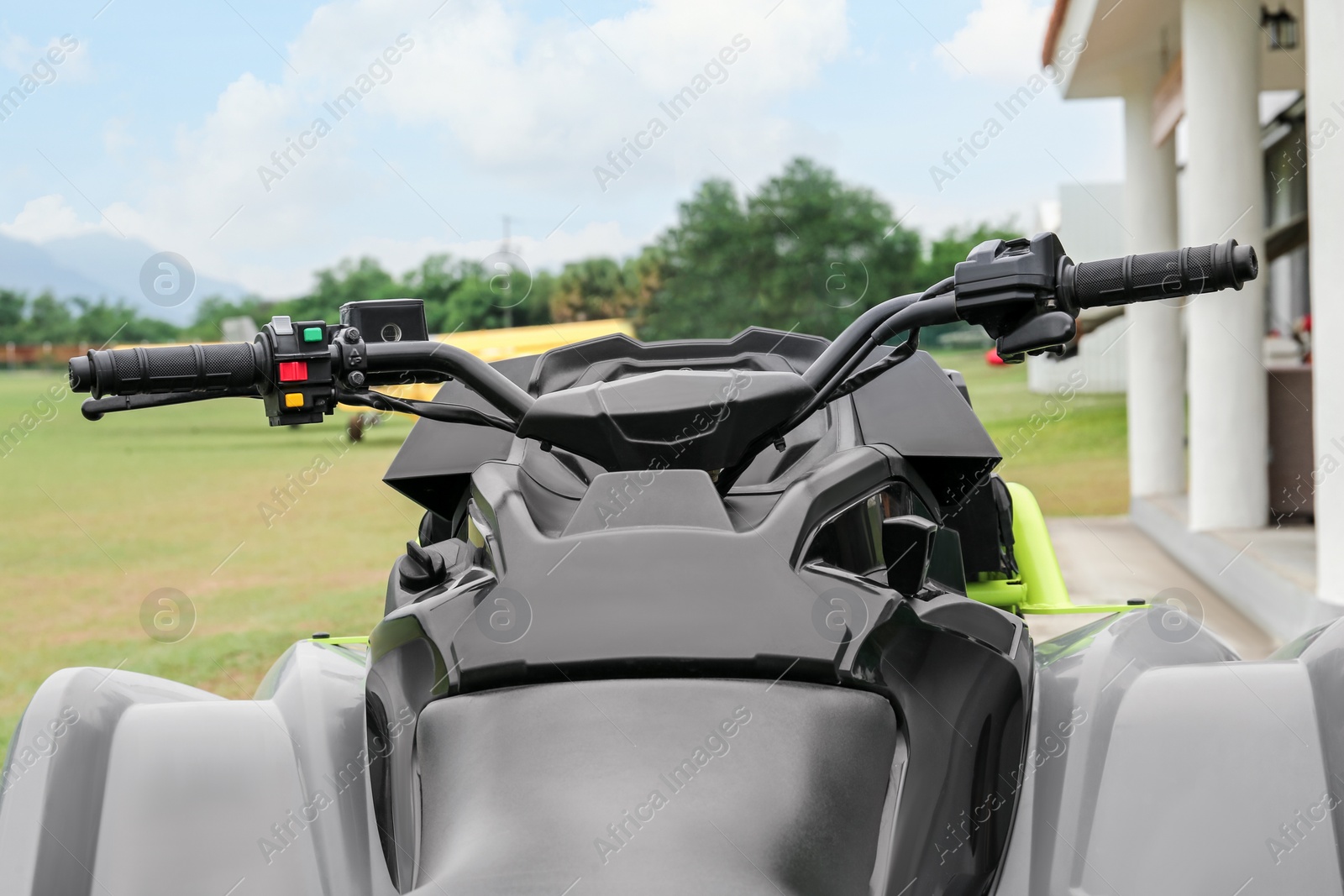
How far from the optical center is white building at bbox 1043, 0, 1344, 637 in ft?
23.1

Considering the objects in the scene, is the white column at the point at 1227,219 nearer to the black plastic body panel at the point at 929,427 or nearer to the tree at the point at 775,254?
the black plastic body panel at the point at 929,427

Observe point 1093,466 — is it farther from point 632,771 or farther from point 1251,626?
point 632,771

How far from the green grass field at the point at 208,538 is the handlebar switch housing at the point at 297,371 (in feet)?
5.53

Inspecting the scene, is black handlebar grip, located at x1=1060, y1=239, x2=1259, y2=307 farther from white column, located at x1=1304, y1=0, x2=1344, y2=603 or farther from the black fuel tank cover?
white column, located at x1=1304, y1=0, x2=1344, y2=603

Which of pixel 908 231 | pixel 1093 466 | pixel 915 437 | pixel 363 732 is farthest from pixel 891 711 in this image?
pixel 908 231

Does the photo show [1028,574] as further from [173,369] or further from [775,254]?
[775,254]

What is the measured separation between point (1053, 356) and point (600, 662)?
1025 mm

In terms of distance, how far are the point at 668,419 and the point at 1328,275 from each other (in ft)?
21.3

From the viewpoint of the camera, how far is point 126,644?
8.91 metres

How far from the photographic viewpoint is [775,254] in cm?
5091

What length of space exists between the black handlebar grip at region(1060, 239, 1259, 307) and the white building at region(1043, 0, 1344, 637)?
586 cm

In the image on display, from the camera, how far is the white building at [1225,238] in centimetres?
705

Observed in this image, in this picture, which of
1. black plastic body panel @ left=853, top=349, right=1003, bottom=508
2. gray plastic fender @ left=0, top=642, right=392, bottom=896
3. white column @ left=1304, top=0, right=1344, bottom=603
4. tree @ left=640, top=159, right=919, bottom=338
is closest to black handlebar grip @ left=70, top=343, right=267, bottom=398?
gray plastic fender @ left=0, top=642, right=392, bottom=896

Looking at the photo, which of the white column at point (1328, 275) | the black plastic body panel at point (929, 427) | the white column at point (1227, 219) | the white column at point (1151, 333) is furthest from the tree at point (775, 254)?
the black plastic body panel at point (929, 427)
